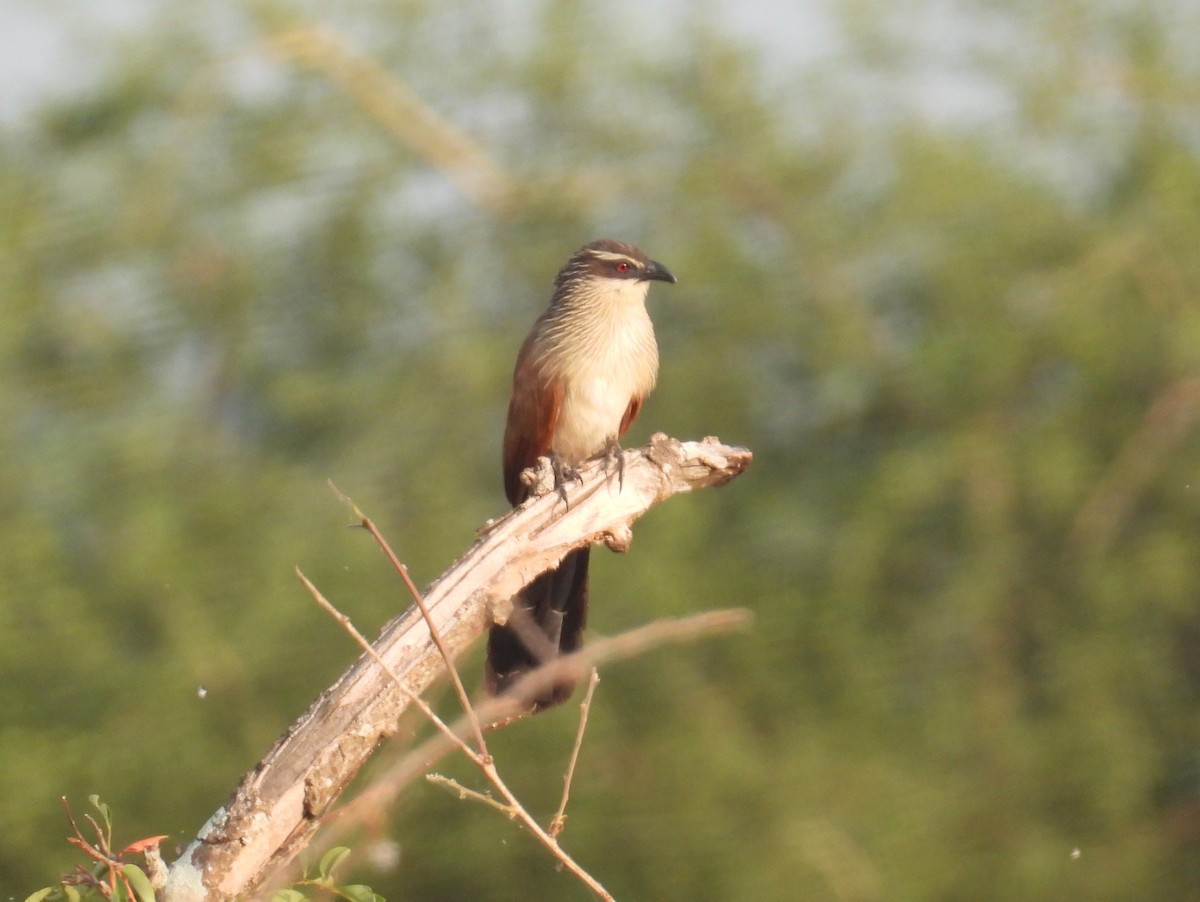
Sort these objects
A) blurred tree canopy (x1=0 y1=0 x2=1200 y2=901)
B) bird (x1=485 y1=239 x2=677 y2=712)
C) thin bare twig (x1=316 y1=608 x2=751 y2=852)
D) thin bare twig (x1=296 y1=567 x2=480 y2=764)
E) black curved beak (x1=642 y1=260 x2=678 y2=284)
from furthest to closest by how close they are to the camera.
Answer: blurred tree canopy (x1=0 y1=0 x2=1200 y2=901), black curved beak (x1=642 y1=260 x2=678 y2=284), bird (x1=485 y1=239 x2=677 y2=712), thin bare twig (x1=296 y1=567 x2=480 y2=764), thin bare twig (x1=316 y1=608 x2=751 y2=852)

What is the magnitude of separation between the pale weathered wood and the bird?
866mm

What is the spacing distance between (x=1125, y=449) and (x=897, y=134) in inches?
92.6

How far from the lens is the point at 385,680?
9.95 ft

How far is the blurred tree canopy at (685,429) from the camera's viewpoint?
9039 millimetres

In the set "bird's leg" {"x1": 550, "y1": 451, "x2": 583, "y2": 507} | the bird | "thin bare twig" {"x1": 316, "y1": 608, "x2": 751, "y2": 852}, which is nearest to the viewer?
"thin bare twig" {"x1": 316, "y1": 608, "x2": 751, "y2": 852}

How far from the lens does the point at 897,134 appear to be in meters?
10.5

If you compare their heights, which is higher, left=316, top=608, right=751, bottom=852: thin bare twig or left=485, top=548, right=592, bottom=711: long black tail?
left=316, top=608, right=751, bottom=852: thin bare twig

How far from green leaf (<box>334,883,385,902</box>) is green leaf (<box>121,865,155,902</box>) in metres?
0.28

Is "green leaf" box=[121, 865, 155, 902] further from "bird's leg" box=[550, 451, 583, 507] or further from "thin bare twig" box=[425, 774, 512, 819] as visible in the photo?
"bird's leg" box=[550, 451, 583, 507]

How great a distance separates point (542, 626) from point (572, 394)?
72 cm

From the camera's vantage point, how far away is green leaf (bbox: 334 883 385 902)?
2.63 metres

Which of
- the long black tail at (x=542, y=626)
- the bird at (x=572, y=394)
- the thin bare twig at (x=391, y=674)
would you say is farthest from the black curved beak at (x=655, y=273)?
the thin bare twig at (x=391, y=674)

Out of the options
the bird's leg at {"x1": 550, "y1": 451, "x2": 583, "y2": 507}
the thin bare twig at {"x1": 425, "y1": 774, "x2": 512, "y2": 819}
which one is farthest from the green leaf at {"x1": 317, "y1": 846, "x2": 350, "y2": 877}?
the bird's leg at {"x1": 550, "y1": 451, "x2": 583, "y2": 507}

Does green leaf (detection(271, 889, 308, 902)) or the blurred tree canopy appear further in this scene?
the blurred tree canopy
